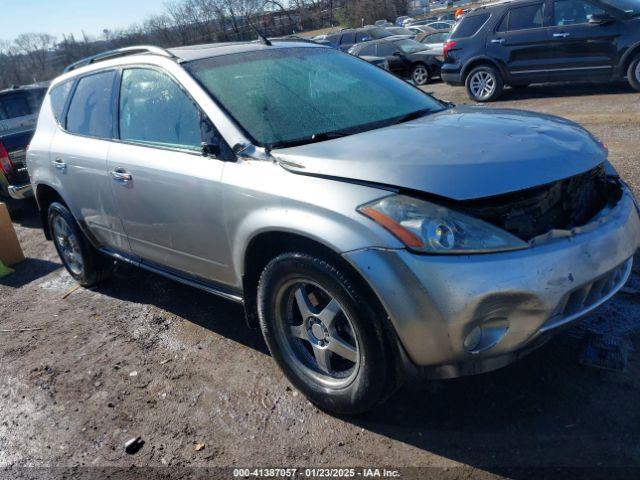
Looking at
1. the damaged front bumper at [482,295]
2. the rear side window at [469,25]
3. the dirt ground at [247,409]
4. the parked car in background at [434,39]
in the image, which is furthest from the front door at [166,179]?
the parked car in background at [434,39]

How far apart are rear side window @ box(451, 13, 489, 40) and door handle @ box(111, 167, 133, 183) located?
9.44 m

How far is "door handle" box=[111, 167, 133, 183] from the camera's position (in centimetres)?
372

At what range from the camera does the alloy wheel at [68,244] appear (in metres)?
4.94

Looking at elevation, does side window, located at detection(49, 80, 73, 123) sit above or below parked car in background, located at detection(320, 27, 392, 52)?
above

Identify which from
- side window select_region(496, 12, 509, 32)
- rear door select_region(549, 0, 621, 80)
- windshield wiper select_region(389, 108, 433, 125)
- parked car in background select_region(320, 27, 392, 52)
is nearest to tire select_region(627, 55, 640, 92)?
rear door select_region(549, 0, 621, 80)

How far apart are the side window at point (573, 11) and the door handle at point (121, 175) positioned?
9.15m

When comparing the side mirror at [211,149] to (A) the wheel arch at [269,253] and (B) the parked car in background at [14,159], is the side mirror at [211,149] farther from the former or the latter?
(B) the parked car in background at [14,159]

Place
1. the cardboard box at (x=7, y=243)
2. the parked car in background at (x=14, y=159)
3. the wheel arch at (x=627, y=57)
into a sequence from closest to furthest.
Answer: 1. the cardboard box at (x=7, y=243)
2. the parked car in background at (x=14, y=159)
3. the wheel arch at (x=627, y=57)

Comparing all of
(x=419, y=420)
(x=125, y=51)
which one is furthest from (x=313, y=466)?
(x=125, y=51)

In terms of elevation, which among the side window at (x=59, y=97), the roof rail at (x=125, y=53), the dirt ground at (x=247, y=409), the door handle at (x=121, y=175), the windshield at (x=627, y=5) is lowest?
the dirt ground at (x=247, y=409)

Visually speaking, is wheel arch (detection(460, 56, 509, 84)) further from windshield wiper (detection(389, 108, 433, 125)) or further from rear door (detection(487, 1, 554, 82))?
windshield wiper (detection(389, 108, 433, 125))

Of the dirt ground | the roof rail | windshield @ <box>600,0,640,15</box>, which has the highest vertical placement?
the roof rail

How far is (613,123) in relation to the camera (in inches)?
317

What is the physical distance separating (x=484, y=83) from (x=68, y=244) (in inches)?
350
